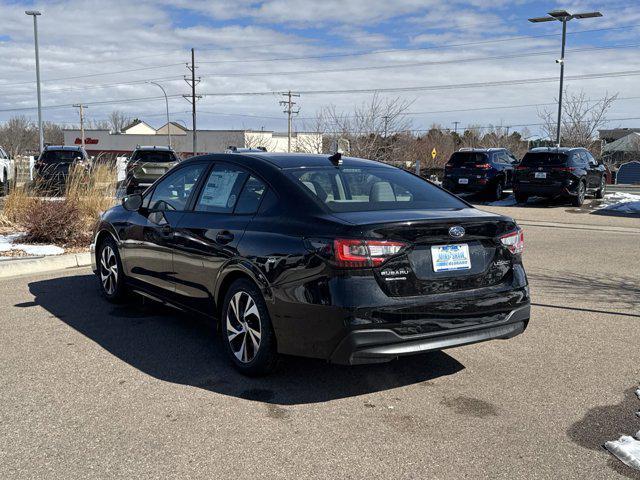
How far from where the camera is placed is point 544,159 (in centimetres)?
1938

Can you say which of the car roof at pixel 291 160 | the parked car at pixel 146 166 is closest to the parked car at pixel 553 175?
the parked car at pixel 146 166

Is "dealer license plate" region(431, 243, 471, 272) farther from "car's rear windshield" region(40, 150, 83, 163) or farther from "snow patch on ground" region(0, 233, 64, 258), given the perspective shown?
"car's rear windshield" region(40, 150, 83, 163)

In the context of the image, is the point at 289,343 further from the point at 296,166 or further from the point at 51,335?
the point at 51,335

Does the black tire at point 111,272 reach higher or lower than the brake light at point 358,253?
lower

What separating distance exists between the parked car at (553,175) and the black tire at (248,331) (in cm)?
1624

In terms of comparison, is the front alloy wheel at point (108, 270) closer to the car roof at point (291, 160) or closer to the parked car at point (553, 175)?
the car roof at point (291, 160)

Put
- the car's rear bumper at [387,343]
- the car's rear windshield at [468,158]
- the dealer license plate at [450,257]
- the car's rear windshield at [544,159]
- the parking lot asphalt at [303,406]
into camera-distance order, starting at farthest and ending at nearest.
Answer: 1. the car's rear windshield at [468,158]
2. the car's rear windshield at [544,159]
3. the dealer license plate at [450,257]
4. the car's rear bumper at [387,343]
5. the parking lot asphalt at [303,406]

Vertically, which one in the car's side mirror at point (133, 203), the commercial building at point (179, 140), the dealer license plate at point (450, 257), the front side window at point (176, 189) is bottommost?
the dealer license plate at point (450, 257)

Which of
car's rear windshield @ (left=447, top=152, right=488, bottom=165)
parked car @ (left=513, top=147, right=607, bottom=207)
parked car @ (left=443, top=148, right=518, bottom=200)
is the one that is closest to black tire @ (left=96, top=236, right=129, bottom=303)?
→ parked car @ (left=513, top=147, right=607, bottom=207)

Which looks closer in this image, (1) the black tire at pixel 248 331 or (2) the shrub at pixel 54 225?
(1) the black tire at pixel 248 331

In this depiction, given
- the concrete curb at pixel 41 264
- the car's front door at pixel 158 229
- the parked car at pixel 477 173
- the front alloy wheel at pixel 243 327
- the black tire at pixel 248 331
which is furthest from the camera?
the parked car at pixel 477 173

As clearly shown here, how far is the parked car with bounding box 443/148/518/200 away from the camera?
21.0 metres

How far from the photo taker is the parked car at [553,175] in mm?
19109

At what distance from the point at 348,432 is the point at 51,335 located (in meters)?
3.13
